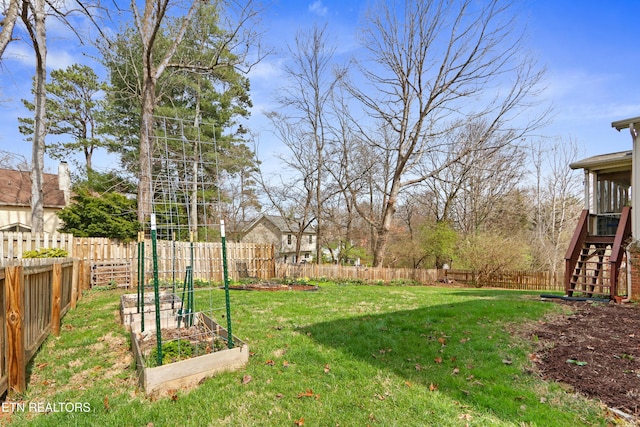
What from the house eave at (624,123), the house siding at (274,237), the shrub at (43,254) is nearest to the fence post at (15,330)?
the shrub at (43,254)

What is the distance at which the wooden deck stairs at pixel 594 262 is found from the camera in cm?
799

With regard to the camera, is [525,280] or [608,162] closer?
[608,162]

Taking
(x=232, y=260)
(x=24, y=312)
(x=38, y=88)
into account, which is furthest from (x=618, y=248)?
(x=38, y=88)

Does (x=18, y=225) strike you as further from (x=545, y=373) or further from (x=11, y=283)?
(x=545, y=373)

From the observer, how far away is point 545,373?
355 centimetres

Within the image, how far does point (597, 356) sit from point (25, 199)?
23295 mm

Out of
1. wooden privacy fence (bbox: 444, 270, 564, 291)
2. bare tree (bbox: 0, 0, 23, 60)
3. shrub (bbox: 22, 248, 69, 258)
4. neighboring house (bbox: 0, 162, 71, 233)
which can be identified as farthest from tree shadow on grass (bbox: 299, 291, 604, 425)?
neighboring house (bbox: 0, 162, 71, 233)

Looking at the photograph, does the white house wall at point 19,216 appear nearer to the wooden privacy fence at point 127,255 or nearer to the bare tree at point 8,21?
the wooden privacy fence at point 127,255

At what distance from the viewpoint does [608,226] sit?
949cm

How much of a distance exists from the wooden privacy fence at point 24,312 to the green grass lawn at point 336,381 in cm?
23

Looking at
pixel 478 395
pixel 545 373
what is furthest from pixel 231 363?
pixel 545 373

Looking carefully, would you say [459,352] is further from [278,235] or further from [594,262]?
[278,235]

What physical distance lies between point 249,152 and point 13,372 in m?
19.6

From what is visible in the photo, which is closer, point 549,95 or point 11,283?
point 11,283
